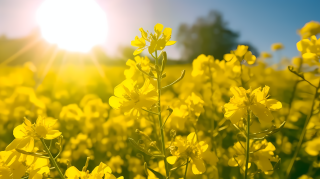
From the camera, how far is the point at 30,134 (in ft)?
3.08

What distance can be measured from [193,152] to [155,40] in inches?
21.4

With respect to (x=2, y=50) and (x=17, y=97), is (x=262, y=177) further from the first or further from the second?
(x=2, y=50)

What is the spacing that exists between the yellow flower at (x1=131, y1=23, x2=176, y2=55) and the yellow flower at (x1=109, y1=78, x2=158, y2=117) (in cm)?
14

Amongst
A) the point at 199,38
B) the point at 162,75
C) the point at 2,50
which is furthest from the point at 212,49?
the point at 162,75

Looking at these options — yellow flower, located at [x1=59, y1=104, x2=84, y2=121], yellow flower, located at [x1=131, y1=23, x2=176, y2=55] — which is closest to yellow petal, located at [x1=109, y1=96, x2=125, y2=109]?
yellow flower, located at [x1=131, y1=23, x2=176, y2=55]

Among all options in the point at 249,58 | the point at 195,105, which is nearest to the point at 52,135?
the point at 195,105

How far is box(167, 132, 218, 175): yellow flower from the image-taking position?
3.43 ft

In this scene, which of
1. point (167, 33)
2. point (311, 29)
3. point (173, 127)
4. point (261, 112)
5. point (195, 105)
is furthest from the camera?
point (173, 127)

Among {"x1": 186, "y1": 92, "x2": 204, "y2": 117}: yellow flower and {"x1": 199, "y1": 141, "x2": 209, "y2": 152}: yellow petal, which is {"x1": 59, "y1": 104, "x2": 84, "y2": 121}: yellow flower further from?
{"x1": 199, "y1": 141, "x2": 209, "y2": 152}: yellow petal

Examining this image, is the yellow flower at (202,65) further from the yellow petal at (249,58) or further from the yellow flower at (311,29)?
the yellow flower at (311,29)

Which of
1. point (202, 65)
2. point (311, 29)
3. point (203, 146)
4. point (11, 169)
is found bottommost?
point (11, 169)

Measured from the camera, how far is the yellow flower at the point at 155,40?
0.96m

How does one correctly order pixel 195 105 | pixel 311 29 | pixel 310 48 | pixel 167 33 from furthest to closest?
1. pixel 311 29
2. pixel 195 105
3. pixel 310 48
4. pixel 167 33

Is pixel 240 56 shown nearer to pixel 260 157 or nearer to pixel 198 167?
pixel 260 157
